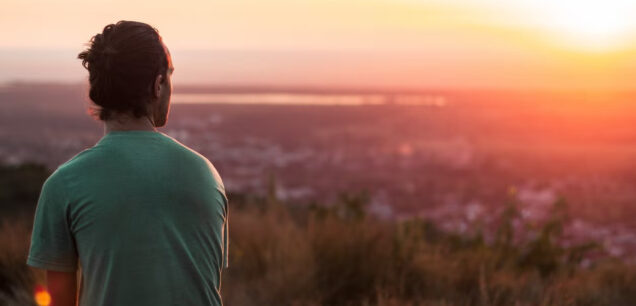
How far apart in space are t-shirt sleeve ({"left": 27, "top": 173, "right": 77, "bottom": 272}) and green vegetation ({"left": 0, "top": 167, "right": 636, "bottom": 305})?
8.26 ft

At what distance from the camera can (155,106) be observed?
1.84 m

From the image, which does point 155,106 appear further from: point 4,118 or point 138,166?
point 4,118

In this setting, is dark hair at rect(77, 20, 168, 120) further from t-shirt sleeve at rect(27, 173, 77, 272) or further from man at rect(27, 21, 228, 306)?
t-shirt sleeve at rect(27, 173, 77, 272)

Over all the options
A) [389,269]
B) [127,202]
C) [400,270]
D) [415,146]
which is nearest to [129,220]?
[127,202]

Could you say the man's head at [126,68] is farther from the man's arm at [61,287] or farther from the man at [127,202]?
the man's arm at [61,287]

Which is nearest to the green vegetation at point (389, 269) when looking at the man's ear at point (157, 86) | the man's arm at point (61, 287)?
the man's arm at point (61, 287)

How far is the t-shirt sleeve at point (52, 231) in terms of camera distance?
66.3 inches

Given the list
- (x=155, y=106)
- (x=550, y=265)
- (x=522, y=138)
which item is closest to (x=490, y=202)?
(x=550, y=265)

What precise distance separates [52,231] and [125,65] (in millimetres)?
488

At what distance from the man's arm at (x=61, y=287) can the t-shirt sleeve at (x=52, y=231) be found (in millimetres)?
31

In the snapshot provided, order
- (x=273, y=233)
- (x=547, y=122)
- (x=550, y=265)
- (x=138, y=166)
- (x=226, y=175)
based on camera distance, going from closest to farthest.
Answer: (x=138, y=166) < (x=273, y=233) < (x=550, y=265) < (x=226, y=175) < (x=547, y=122)

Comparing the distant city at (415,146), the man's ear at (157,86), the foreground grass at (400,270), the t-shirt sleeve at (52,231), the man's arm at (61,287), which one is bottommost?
the distant city at (415,146)

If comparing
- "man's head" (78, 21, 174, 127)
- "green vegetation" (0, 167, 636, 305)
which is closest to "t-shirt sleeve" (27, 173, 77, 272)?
"man's head" (78, 21, 174, 127)

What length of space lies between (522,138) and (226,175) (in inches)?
1807
